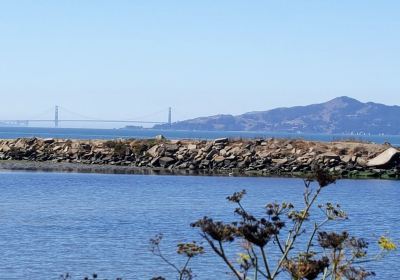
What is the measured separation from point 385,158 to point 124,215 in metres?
29.5

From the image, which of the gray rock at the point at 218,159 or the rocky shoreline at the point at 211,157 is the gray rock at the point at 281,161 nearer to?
the rocky shoreline at the point at 211,157

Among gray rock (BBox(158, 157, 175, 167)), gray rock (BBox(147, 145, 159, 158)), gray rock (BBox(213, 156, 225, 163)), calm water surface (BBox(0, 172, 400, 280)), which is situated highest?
gray rock (BBox(147, 145, 159, 158))

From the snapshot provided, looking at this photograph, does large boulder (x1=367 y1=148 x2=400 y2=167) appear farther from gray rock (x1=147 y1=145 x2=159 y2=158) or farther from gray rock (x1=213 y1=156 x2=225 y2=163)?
gray rock (x1=147 y1=145 x2=159 y2=158)

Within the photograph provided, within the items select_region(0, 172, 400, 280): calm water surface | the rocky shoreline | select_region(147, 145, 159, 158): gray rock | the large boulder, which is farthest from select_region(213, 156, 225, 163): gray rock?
the large boulder

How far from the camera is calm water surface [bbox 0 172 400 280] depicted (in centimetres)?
2803

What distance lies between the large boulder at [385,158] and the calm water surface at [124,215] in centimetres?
499

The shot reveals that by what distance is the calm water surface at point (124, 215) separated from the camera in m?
28.0

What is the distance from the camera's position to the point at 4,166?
7219 cm

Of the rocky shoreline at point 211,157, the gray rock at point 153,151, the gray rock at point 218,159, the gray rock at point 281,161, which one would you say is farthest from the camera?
the gray rock at point 153,151

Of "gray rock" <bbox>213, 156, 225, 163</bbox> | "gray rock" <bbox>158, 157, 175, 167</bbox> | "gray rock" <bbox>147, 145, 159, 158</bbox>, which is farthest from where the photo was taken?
"gray rock" <bbox>147, 145, 159, 158</bbox>

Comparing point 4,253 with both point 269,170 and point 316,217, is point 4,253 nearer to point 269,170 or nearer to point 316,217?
point 316,217

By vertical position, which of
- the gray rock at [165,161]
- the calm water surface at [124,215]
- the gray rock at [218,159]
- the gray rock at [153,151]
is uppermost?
the gray rock at [153,151]

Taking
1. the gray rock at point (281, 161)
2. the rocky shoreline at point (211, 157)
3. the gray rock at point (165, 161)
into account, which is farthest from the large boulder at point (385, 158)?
the gray rock at point (165, 161)

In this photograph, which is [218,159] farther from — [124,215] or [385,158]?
[124,215]
